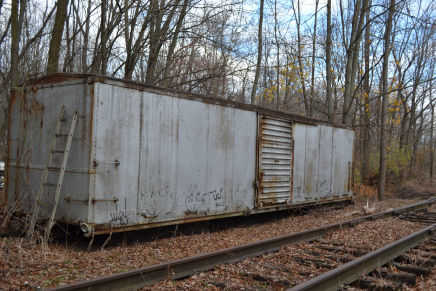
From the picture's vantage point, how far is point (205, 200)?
810 centimetres

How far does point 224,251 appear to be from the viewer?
A: 588 centimetres

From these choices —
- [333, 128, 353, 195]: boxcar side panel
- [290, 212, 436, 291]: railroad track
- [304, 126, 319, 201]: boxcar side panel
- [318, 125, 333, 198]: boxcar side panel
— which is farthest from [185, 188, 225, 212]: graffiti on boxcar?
[333, 128, 353, 195]: boxcar side panel

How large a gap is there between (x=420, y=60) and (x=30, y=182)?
2835cm

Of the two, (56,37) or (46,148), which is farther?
(56,37)

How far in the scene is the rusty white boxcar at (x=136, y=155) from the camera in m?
6.29

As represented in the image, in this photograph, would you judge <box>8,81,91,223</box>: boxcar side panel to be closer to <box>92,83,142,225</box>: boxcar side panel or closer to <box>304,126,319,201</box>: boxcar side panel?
<box>92,83,142,225</box>: boxcar side panel

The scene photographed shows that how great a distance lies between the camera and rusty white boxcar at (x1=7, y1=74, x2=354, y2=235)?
6.29 m

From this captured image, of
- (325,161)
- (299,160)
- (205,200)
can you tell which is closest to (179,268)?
(205,200)

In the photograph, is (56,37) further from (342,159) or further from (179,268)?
(342,159)

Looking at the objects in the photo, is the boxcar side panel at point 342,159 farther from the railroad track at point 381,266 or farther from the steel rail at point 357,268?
the steel rail at point 357,268

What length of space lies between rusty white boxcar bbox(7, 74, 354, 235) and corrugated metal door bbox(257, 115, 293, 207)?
3cm

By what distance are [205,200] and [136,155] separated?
2001 mm

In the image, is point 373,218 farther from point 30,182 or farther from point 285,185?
point 30,182

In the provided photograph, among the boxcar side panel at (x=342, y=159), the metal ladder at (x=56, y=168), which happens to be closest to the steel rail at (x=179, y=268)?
the metal ladder at (x=56, y=168)
